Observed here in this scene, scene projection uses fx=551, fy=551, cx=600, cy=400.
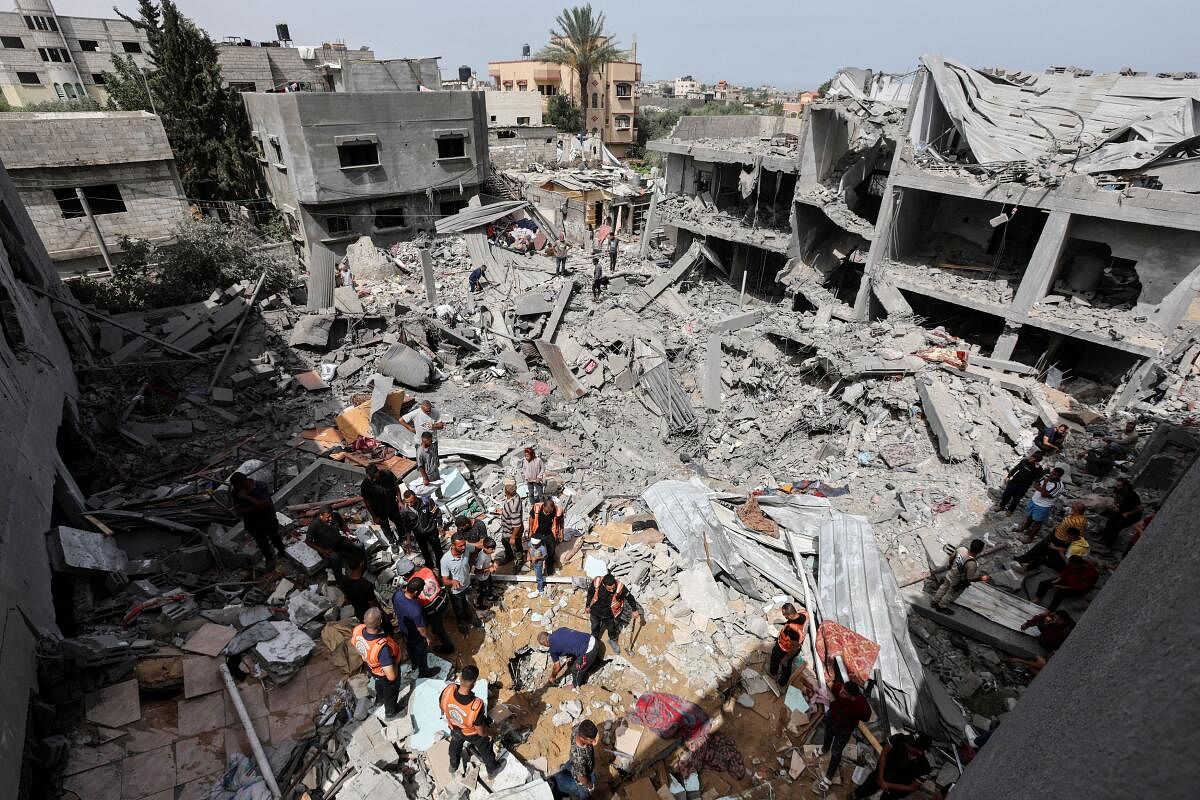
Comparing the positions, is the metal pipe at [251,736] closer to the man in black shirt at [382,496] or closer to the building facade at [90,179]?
the man in black shirt at [382,496]

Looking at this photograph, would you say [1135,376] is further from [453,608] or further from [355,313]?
[355,313]

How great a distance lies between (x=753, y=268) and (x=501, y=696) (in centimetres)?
2036

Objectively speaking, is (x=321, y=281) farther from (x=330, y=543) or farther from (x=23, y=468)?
(x=330, y=543)

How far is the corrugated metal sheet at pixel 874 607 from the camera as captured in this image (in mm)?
6020

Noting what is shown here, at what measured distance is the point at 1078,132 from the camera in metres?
14.1

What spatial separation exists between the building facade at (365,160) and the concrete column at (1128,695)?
2163 centimetres

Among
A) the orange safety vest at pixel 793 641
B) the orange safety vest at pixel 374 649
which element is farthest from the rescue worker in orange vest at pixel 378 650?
the orange safety vest at pixel 793 641

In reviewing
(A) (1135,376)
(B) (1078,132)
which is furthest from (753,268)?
(A) (1135,376)

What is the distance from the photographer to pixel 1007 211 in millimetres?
15984

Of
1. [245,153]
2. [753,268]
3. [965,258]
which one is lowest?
[753,268]

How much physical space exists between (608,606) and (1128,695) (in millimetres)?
5464

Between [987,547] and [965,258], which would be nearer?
[987,547]

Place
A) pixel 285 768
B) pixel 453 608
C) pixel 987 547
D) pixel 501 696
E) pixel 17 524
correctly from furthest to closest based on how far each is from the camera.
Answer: pixel 987 547 < pixel 453 608 < pixel 501 696 < pixel 17 524 < pixel 285 768

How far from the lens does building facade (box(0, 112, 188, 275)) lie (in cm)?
1681
